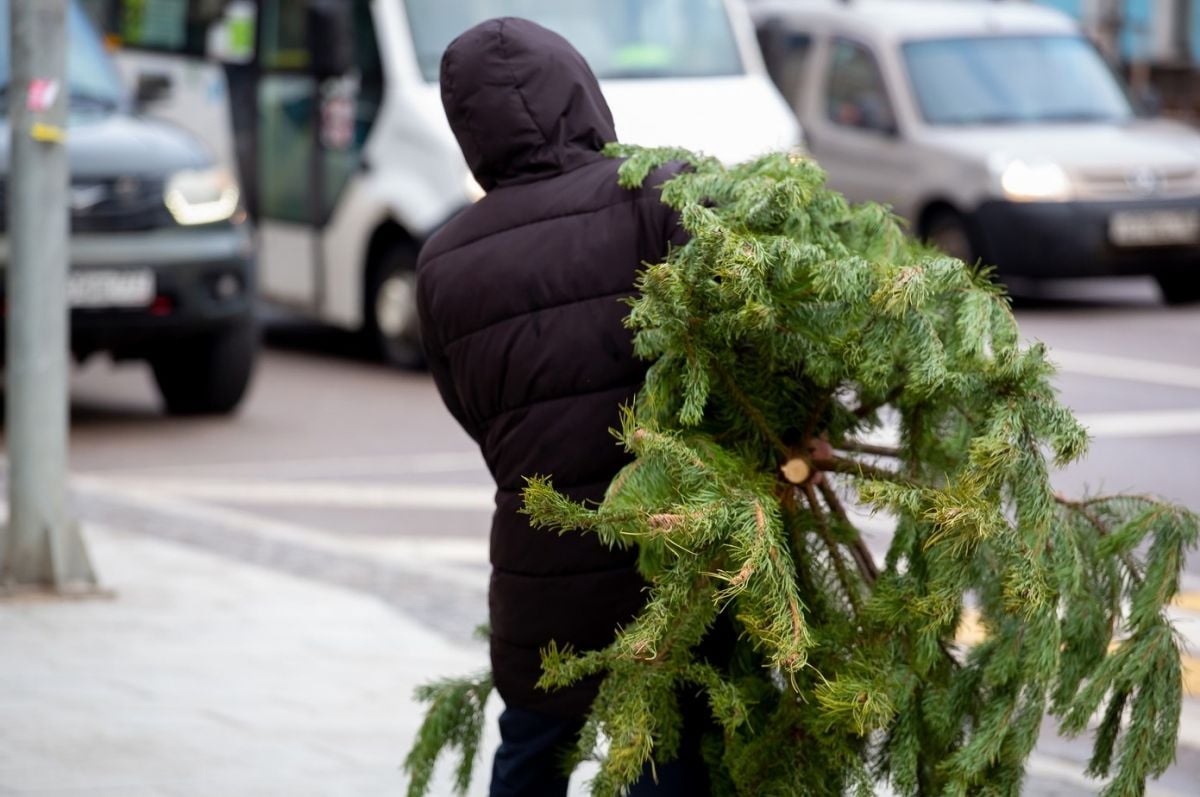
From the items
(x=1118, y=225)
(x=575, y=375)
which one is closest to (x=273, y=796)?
(x=575, y=375)

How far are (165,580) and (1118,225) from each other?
8795mm

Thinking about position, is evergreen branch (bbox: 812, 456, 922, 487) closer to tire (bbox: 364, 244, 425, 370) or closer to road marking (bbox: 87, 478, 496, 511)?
road marking (bbox: 87, 478, 496, 511)

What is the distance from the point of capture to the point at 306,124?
13.3 metres

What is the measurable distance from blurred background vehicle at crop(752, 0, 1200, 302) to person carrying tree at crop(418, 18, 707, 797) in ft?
34.1

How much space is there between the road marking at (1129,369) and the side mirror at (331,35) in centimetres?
424

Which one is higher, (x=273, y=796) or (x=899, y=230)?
(x=899, y=230)

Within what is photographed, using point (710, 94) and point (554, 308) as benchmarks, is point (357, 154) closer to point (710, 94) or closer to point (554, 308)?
point (710, 94)

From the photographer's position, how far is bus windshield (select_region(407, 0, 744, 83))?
11.9 meters

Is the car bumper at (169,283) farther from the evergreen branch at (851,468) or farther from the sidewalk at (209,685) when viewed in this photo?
the evergreen branch at (851,468)

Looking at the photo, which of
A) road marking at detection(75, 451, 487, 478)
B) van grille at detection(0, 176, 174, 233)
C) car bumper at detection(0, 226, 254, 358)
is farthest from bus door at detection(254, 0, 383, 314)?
road marking at detection(75, 451, 487, 478)

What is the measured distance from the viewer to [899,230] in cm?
339

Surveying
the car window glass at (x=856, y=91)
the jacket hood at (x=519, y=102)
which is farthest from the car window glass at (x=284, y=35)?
the jacket hood at (x=519, y=102)

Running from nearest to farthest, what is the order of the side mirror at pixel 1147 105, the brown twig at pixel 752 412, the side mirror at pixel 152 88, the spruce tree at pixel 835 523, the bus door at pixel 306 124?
the spruce tree at pixel 835 523 → the brown twig at pixel 752 412 → the side mirror at pixel 152 88 → the bus door at pixel 306 124 → the side mirror at pixel 1147 105

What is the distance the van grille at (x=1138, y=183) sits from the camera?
1442 centimetres
